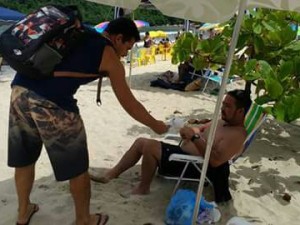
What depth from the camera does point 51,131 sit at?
2412mm

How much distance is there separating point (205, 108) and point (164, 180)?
141 inches

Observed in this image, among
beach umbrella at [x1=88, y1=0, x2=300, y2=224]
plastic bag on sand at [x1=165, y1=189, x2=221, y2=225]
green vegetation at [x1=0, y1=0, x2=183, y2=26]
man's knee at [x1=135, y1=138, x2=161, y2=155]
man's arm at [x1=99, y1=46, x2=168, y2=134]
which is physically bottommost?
green vegetation at [x1=0, y1=0, x2=183, y2=26]

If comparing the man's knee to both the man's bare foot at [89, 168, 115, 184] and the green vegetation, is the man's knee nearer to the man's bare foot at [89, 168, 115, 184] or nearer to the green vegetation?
the man's bare foot at [89, 168, 115, 184]

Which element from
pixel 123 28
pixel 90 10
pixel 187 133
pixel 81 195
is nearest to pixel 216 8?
pixel 123 28

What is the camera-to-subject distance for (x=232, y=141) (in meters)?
3.12

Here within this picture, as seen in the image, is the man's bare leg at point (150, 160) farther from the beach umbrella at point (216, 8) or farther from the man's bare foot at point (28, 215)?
the beach umbrella at point (216, 8)

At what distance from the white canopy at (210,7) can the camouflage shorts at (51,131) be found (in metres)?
Answer: 0.82

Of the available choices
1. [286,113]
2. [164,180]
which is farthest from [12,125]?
[286,113]

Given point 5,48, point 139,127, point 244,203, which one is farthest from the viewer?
point 139,127

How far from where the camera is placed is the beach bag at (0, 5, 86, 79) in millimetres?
2291

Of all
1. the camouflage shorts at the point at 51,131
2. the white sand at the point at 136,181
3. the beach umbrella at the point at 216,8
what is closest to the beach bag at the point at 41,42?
the camouflage shorts at the point at 51,131

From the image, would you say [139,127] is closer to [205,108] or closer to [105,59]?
[205,108]

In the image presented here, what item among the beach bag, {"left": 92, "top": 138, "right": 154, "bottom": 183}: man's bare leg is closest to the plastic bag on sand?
{"left": 92, "top": 138, "right": 154, "bottom": 183}: man's bare leg

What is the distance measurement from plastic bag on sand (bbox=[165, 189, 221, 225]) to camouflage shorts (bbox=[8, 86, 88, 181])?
0.73m
